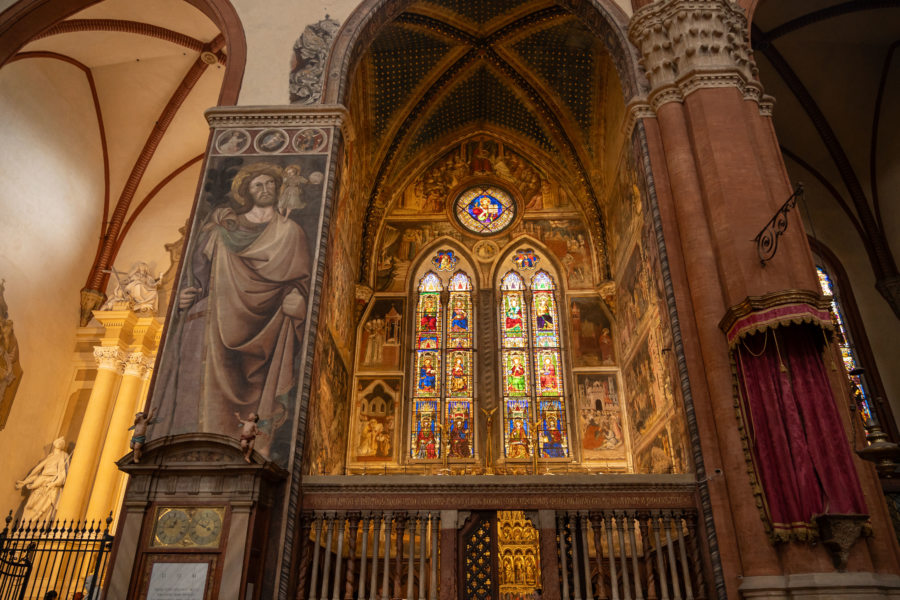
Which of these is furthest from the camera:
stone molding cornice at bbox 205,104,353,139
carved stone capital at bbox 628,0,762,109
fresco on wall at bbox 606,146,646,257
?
fresco on wall at bbox 606,146,646,257

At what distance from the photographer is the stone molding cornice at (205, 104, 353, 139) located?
990 cm

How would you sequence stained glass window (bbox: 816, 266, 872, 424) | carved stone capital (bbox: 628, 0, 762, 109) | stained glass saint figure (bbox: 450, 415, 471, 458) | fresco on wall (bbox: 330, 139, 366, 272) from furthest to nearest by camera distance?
stained glass saint figure (bbox: 450, 415, 471, 458) < stained glass window (bbox: 816, 266, 872, 424) < fresco on wall (bbox: 330, 139, 366, 272) < carved stone capital (bbox: 628, 0, 762, 109)

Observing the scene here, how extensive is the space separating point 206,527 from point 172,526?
14.3 inches

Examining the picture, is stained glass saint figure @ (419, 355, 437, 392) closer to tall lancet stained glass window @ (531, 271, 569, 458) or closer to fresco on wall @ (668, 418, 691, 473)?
tall lancet stained glass window @ (531, 271, 569, 458)

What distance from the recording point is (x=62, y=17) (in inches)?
432

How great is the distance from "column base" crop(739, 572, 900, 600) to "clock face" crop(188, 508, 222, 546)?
17.6 feet

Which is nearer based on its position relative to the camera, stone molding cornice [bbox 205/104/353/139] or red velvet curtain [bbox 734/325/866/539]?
red velvet curtain [bbox 734/325/866/539]

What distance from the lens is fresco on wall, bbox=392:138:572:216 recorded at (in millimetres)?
15898

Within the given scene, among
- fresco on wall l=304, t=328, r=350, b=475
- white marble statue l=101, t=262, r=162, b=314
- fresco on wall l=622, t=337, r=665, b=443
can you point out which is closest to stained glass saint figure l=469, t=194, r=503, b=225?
fresco on wall l=622, t=337, r=665, b=443

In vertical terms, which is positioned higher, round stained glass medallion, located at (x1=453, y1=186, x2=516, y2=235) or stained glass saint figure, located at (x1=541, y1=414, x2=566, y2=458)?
round stained glass medallion, located at (x1=453, y1=186, x2=516, y2=235)

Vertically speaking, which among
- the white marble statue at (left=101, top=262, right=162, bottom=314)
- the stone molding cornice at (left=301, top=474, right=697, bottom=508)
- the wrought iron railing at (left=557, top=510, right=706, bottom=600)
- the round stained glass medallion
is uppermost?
the round stained glass medallion

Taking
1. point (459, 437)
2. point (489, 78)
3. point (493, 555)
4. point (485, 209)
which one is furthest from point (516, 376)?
point (493, 555)

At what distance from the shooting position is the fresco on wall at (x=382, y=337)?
14.1 meters

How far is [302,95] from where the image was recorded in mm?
10102
